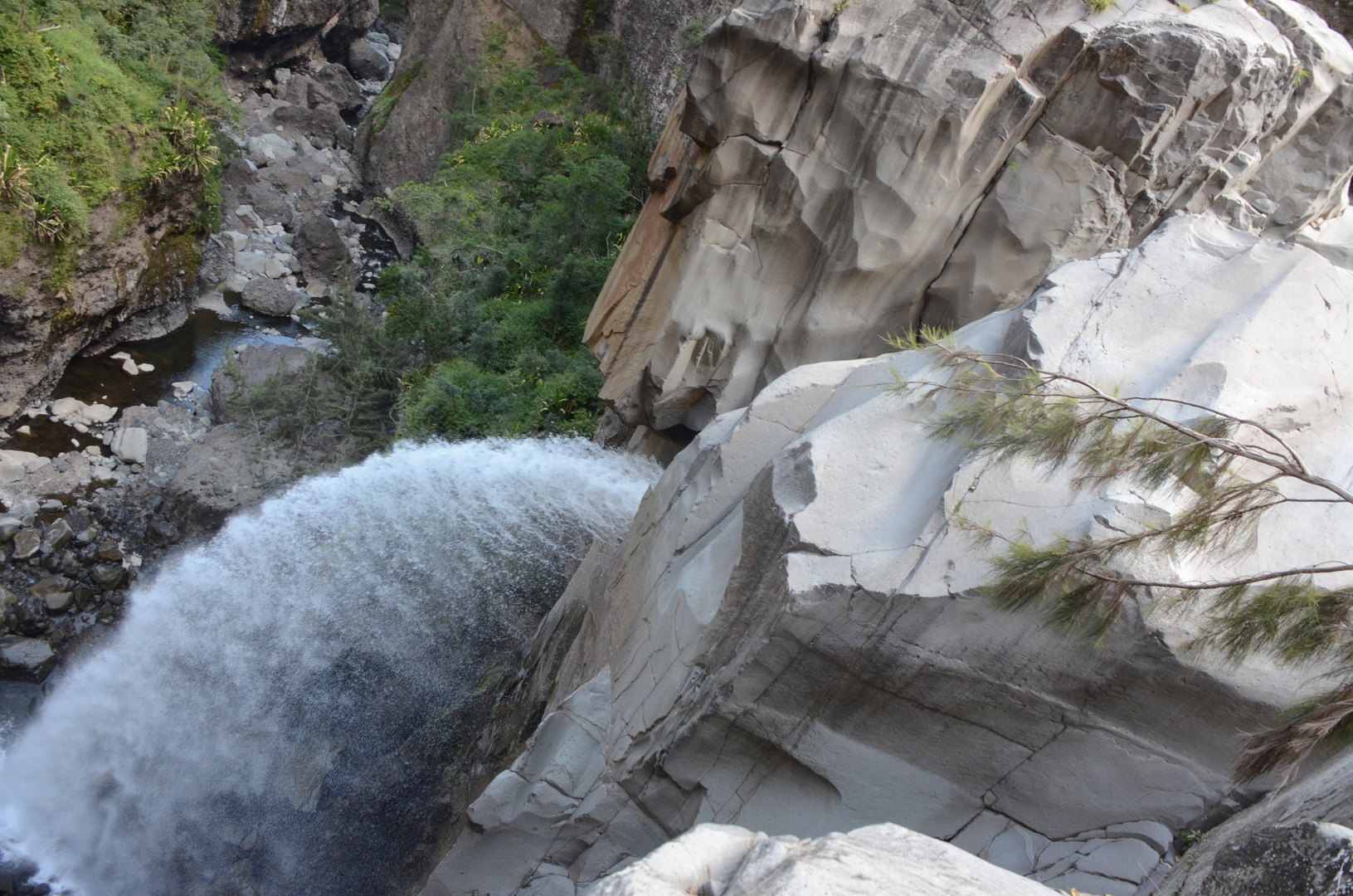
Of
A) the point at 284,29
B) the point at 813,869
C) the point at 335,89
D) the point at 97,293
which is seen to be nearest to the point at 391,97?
the point at 335,89

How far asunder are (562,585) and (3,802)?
534cm

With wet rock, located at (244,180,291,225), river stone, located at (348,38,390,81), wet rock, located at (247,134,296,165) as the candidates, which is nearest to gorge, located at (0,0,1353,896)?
wet rock, located at (244,180,291,225)

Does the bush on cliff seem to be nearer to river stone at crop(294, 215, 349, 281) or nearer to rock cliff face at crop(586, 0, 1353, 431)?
river stone at crop(294, 215, 349, 281)

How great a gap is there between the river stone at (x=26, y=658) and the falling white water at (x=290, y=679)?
49 centimetres

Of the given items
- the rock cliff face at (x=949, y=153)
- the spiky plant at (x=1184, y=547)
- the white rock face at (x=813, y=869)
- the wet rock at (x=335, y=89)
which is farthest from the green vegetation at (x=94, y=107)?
the spiky plant at (x=1184, y=547)

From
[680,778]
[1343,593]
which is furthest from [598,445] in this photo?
[1343,593]

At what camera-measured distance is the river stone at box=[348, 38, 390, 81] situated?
2347cm

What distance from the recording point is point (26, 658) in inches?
361

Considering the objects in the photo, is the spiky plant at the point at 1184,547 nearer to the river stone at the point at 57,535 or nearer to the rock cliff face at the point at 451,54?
the river stone at the point at 57,535

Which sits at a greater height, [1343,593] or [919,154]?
[919,154]

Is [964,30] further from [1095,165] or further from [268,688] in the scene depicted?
[268,688]

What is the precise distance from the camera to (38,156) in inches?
460

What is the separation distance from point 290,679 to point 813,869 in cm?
653

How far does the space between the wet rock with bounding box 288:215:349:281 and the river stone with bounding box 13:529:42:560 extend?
24.0 ft
